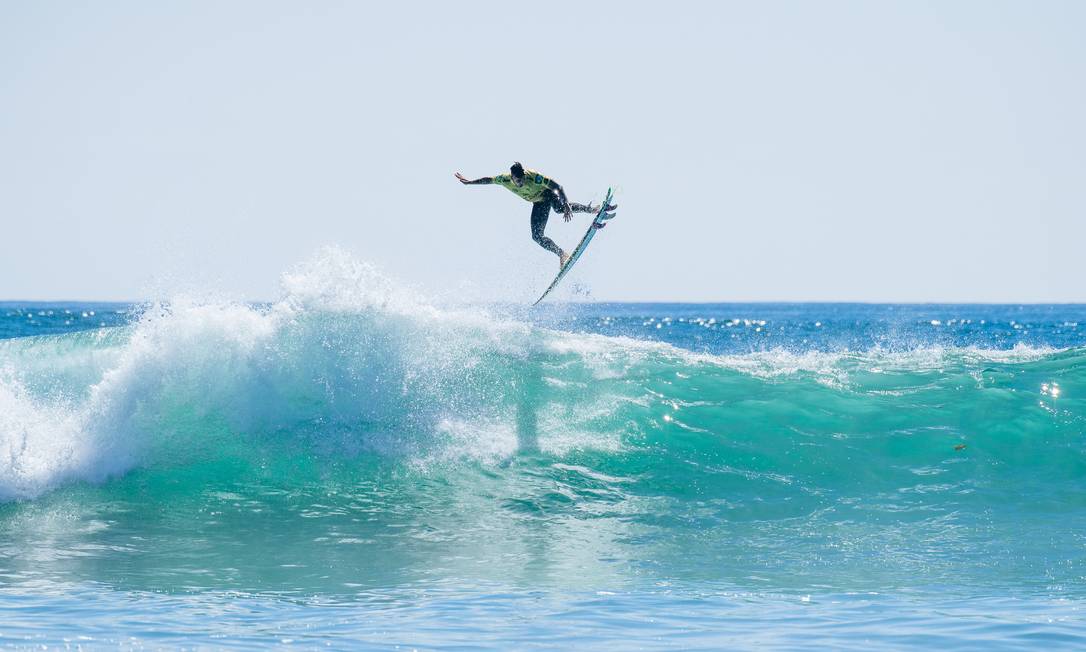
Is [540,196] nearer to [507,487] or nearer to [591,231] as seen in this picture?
[591,231]

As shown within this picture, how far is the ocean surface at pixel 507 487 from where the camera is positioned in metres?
6.82

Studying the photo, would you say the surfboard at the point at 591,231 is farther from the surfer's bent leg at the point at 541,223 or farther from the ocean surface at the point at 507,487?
the ocean surface at the point at 507,487

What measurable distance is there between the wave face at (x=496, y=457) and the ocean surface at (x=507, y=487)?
40mm

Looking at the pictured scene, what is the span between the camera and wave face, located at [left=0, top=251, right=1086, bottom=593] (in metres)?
8.67

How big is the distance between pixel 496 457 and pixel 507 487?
73cm

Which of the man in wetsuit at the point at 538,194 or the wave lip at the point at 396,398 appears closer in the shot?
the wave lip at the point at 396,398

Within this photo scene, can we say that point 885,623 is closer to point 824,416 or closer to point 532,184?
point 824,416

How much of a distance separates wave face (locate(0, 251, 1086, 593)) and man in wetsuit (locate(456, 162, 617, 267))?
4.11ft

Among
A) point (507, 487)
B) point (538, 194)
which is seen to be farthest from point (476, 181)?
point (507, 487)

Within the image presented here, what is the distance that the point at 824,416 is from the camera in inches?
508

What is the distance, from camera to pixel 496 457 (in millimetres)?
11773

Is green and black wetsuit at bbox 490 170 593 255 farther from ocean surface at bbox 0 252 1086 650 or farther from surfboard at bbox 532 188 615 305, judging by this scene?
ocean surface at bbox 0 252 1086 650

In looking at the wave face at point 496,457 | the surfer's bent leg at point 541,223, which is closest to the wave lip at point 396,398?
the wave face at point 496,457

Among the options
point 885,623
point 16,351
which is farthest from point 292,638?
point 16,351
